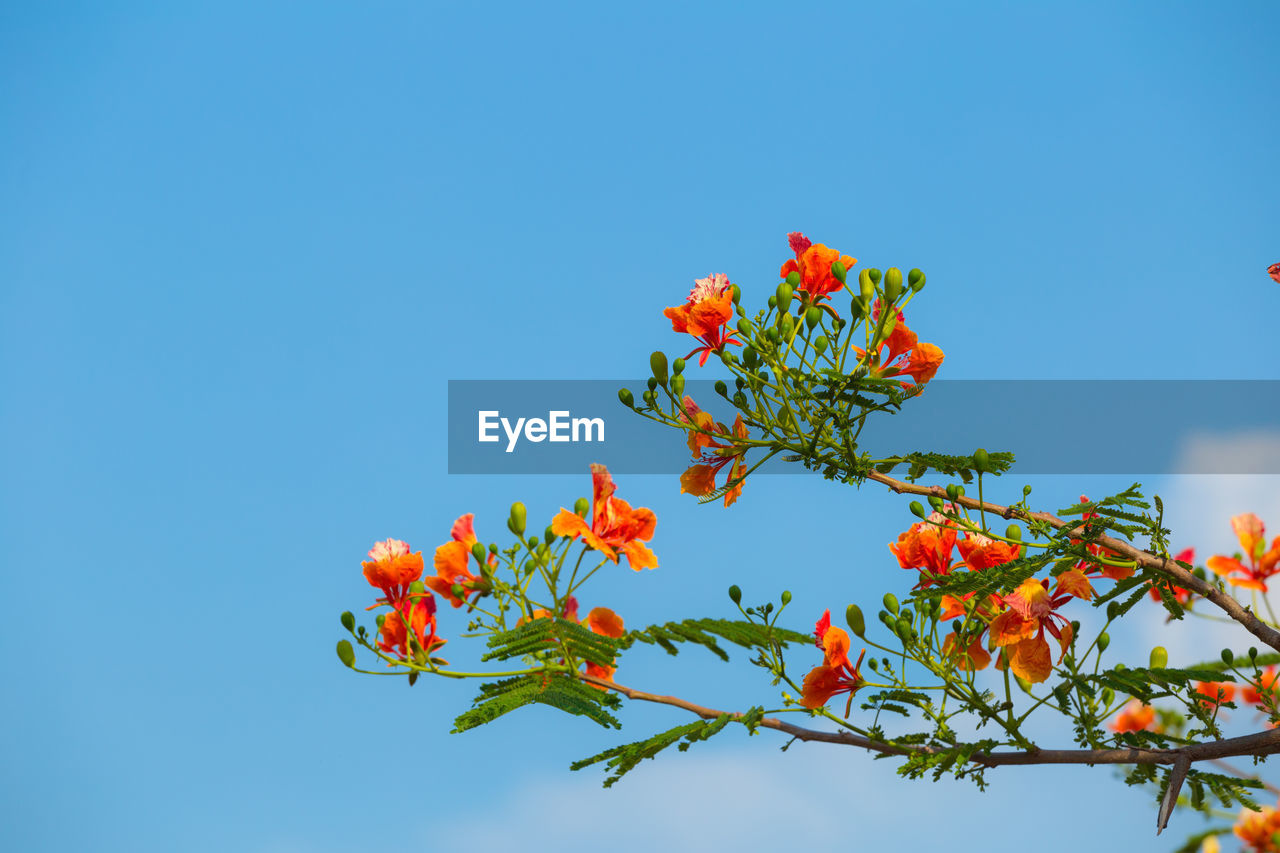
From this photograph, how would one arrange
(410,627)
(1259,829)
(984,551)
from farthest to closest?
1. (1259,829)
2. (984,551)
3. (410,627)

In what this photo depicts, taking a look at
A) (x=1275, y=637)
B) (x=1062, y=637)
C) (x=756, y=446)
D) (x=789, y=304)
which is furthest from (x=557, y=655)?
(x=1275, y=637)

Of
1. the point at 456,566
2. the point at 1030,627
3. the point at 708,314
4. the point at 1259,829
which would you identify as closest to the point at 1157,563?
the point at 1030,627

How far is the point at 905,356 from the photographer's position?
3117 millimetres

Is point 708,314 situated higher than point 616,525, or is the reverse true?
point 708,314

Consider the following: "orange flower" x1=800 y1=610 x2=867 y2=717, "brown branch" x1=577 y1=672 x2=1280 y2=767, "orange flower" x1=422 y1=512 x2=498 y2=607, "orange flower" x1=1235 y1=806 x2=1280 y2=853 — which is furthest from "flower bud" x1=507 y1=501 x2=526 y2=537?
"orange flower" x1=1235 y1=806 x2=1280 y2=853

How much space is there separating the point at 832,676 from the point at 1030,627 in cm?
54

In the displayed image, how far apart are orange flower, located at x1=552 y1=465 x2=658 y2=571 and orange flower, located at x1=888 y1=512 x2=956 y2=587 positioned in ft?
2.78

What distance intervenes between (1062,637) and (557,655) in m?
1.38

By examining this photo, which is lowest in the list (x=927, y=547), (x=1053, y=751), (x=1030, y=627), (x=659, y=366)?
(x=1053, y=751)

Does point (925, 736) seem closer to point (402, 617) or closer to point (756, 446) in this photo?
point (756, 446)

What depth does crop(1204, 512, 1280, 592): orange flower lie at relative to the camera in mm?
3430

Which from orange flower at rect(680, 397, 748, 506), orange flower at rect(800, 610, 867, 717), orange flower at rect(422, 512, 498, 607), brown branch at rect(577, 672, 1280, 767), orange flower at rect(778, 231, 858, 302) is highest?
orange flower at rect(778, 231, 858, 302)

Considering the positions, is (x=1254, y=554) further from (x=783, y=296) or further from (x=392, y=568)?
(x=392, y=568)

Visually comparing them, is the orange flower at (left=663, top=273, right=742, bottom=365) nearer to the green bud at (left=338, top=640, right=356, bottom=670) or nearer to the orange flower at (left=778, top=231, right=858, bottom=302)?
the orange flower at (left=778, top=231, right=858, bottom=302)
